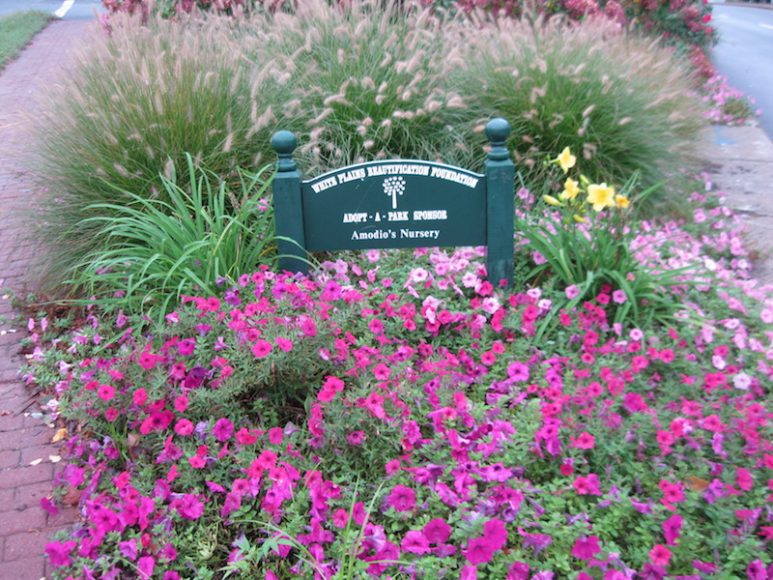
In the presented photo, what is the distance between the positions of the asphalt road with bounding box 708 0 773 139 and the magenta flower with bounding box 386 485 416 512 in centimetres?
837

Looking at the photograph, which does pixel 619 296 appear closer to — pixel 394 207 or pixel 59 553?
pixel 394 207

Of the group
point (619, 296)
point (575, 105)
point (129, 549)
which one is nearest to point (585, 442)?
point (619, 296)

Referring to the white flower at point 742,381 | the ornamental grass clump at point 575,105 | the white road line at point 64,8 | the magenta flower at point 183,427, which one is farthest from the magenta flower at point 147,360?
the white road line at point 64,8

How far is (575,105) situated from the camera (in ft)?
17.6

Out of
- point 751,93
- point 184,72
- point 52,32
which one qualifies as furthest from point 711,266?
point 52,32

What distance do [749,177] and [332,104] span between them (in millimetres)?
4016

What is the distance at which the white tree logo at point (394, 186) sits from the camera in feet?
12.9

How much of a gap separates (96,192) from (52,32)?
1629 centimetres

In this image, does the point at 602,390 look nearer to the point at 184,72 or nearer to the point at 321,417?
the point at 321,417

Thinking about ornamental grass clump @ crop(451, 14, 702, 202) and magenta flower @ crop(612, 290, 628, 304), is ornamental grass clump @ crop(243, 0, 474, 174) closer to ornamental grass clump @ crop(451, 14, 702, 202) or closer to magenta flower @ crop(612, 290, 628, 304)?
ornamental grass clump @ crop(451, 14, 702, 202)

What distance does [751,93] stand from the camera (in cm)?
1205

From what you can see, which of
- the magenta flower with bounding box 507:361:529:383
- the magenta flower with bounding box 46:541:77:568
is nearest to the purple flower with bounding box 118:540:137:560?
the magenta flower with bounding box 46:541:77:568

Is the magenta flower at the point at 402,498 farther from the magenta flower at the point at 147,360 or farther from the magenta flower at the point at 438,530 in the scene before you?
the magenta flower at the point at 147,360

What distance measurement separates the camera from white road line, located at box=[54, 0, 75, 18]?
22844 mm
